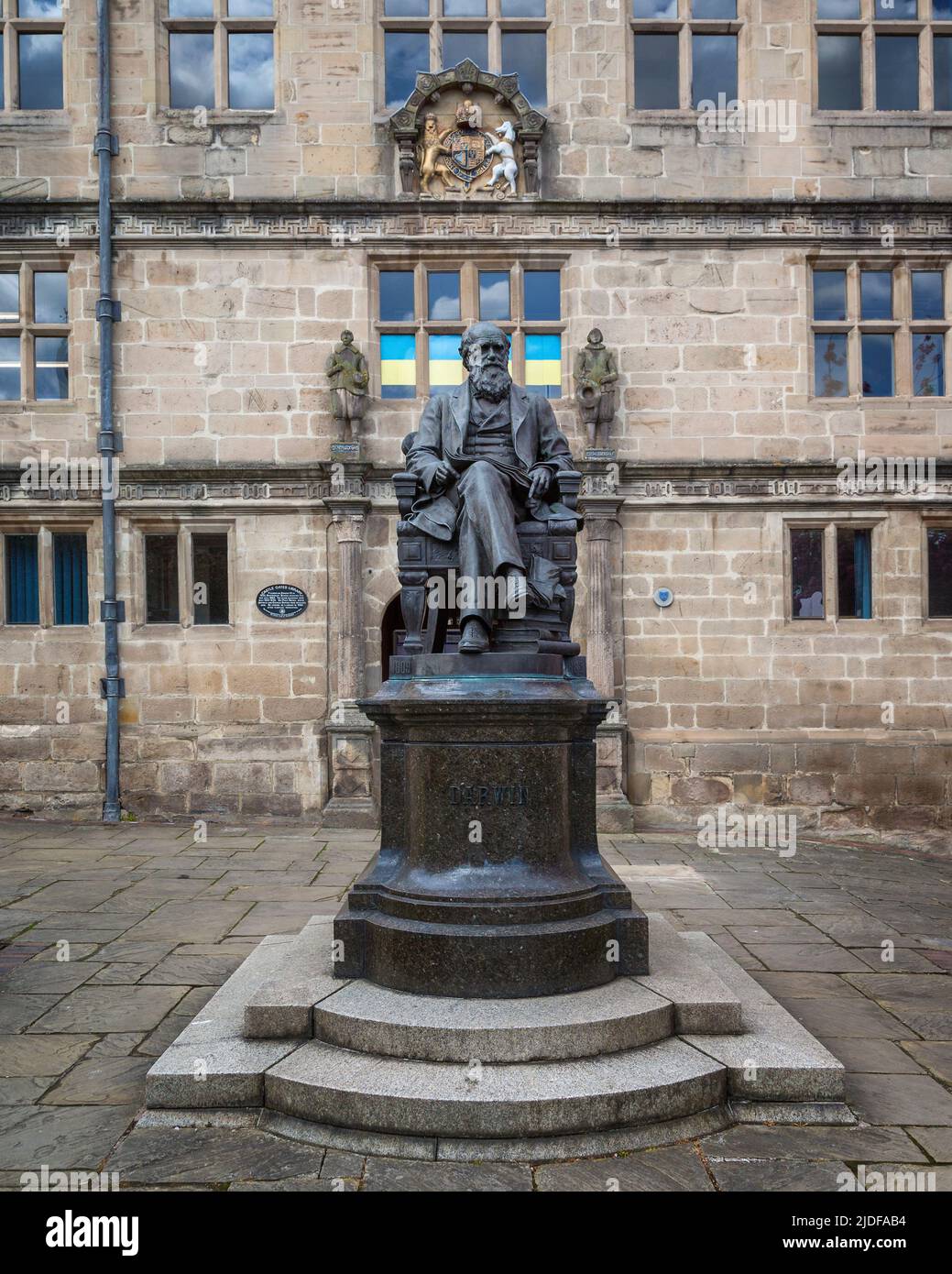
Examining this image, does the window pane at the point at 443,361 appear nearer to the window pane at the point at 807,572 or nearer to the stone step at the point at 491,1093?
the window pane at the point at 807,572

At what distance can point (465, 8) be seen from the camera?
10.6 metres

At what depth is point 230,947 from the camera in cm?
552

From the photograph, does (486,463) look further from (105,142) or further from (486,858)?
→ (105,142)

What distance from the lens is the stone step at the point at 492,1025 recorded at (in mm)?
3455

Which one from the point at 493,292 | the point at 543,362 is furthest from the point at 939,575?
the point at 493,292

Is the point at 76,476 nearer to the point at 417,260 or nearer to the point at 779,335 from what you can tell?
the point at 417,260

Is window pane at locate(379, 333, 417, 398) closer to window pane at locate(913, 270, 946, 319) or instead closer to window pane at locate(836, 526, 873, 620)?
window pane at locate(836, 526, 873, 620)

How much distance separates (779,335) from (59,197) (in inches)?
320

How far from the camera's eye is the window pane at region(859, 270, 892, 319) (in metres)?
10.6

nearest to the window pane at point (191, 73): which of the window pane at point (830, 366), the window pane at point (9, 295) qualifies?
the window pane at point (9, 295)

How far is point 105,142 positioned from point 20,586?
16.2 feet

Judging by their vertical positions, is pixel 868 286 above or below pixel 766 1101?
above

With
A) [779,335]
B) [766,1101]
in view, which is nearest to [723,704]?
[779,335]

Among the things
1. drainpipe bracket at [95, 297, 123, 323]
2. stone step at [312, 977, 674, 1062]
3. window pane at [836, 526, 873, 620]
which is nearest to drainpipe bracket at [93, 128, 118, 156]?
drainpipe bracket at [95, 297, 123, 323]
